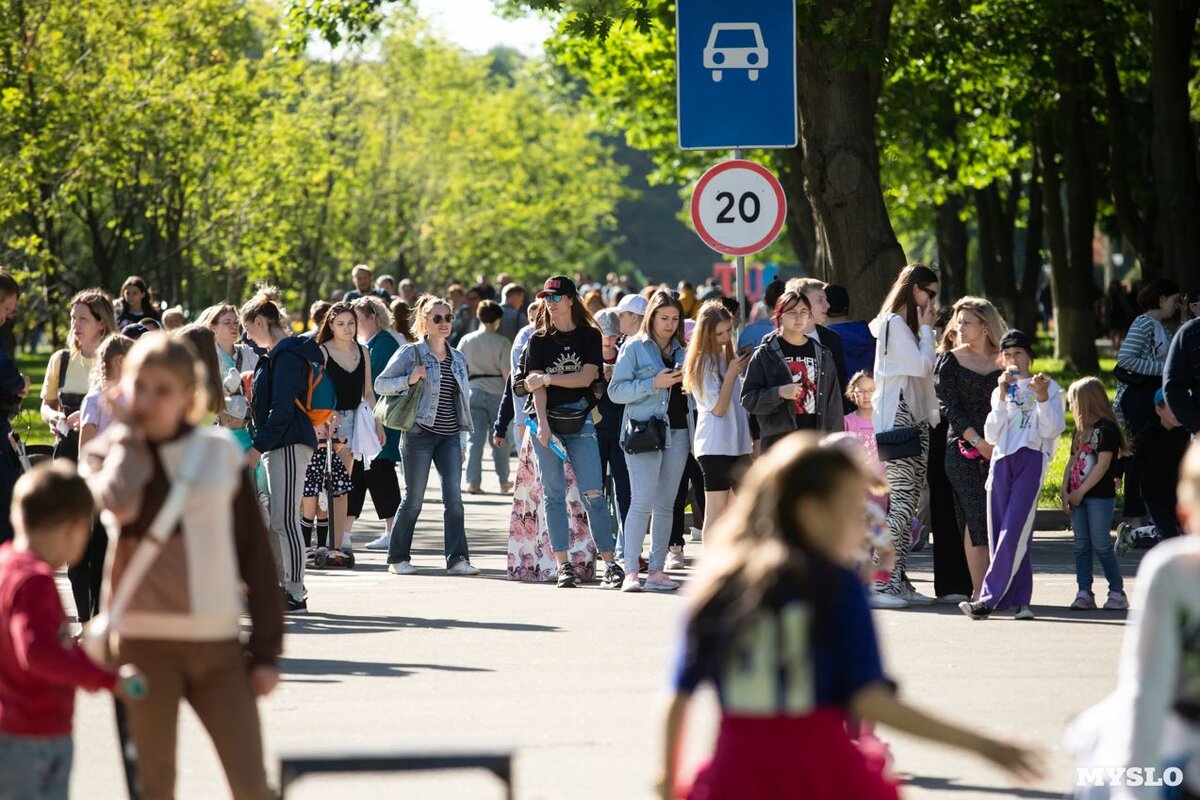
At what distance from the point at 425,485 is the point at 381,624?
2810 millimetres

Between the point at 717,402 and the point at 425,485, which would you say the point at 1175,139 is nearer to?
the point at 425,485

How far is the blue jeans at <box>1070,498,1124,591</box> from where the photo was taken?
12.2m

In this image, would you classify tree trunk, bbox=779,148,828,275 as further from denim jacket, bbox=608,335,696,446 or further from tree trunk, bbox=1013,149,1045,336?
denim jacket, bbox=608,335,696,446

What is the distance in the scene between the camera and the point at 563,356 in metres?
14.0

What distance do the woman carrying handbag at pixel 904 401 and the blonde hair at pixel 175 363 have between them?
24.6 ft

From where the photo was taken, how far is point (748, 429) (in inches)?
534

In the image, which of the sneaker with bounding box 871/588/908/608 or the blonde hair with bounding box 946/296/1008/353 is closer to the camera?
the blonde hair with bounding box 946/296/1008/353

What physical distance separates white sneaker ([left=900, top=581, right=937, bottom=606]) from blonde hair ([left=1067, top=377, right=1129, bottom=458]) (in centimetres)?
129

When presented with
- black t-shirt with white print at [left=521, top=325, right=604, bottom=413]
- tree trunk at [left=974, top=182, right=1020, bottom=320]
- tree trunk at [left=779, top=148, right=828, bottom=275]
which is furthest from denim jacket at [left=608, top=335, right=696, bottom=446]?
tree trunk at [left=974, top=182, right=1020, bottom=320]

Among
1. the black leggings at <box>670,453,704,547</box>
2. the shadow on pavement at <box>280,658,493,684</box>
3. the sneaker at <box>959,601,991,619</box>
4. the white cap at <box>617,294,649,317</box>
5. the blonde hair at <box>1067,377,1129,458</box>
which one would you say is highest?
the white cap at <box>617,294,649,317</box>

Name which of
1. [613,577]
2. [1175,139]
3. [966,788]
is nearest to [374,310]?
[613,577]

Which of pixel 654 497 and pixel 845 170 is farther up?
pixel 845 170

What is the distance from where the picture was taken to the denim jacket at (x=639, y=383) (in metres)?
13.7

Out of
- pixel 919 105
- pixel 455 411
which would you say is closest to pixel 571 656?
pixel 455 411
